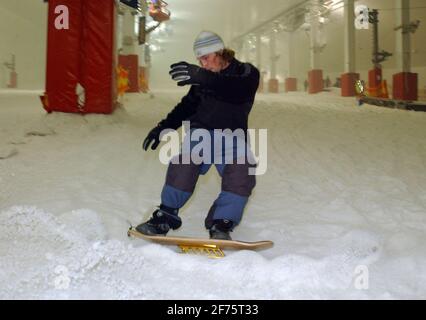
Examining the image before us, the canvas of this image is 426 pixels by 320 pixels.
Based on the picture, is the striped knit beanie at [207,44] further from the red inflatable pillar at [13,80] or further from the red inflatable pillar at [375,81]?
the red inflatable pillar at [13,80]

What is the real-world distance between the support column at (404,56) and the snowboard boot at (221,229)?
11.5 m

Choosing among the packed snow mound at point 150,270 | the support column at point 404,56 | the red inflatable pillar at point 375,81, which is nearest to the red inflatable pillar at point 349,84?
the red inflatable pillar at point 375,81

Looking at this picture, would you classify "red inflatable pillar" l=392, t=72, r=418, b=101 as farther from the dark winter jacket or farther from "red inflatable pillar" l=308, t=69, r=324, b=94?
the dark winter jacket

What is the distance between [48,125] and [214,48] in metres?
3.65

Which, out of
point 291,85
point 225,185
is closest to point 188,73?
point 225,185

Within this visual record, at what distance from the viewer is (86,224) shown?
241 cm

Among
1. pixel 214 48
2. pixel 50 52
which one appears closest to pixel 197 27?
pixel 50 52

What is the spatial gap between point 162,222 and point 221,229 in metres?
0.35

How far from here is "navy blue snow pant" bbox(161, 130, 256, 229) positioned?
2.31 m

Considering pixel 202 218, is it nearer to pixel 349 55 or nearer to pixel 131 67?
pixel 131 67

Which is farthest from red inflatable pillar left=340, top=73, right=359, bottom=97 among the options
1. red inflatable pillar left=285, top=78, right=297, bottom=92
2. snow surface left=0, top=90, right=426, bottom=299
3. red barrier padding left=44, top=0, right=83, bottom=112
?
red barrier padding left=44, top=0, right=83, bottom=112

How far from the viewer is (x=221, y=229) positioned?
2309 mm

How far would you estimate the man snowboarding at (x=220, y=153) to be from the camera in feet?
7.54

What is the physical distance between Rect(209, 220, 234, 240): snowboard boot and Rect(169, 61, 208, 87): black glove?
31.7 inches
